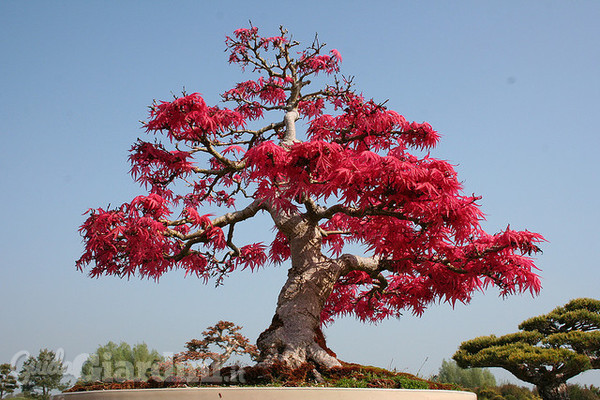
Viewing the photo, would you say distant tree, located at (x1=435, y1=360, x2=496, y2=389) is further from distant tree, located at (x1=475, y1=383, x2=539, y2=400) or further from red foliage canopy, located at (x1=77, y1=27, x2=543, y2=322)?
red foliage canopy, located at (x1=77, y1=27, x2=543, y2=322)

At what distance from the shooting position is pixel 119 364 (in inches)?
211

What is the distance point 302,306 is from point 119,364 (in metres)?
2.23

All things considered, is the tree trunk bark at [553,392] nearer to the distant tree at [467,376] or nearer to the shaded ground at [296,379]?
the distant tree at [467,376]

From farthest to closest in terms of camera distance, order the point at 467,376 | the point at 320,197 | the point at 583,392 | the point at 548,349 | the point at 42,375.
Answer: the point at 467,376 → the point at 583,392 → the point at 548,349 → the point at 42,375 → the point at 320,197

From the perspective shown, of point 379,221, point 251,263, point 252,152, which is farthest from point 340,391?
point 251,263

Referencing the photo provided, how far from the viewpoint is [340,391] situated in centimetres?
355

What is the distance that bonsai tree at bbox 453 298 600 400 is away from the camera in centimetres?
798

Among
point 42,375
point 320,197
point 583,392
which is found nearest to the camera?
point 320,197

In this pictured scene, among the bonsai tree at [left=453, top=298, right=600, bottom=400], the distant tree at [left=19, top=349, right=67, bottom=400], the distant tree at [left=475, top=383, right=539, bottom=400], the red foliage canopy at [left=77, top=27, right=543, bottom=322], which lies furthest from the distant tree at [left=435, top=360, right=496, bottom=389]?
the distant tree at [left=19, top=349, right=67, bottom=400]

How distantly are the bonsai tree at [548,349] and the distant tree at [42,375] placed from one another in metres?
6.68

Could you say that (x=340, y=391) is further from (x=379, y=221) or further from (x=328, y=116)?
(x=328, y=116)

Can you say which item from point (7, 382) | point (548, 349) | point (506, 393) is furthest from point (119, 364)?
point (506, 393)

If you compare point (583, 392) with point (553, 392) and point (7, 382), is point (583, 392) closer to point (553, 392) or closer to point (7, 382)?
point (553, 392)

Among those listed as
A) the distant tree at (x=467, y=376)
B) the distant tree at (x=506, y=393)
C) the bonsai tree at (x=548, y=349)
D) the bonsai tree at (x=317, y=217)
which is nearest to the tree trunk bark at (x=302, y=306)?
the bonsai tree at (x=317, y=217)
